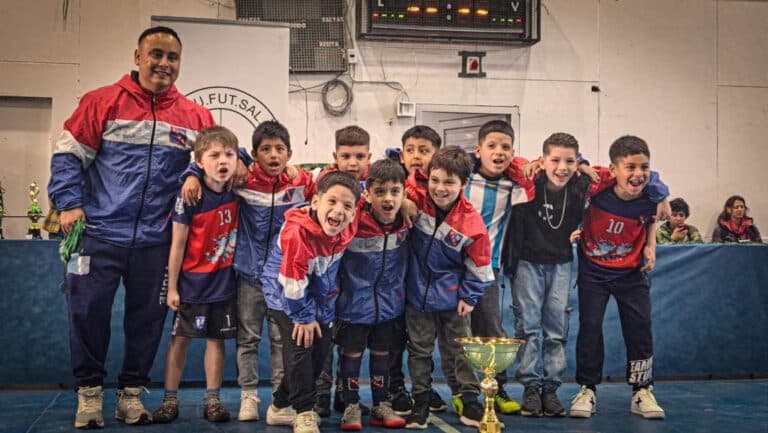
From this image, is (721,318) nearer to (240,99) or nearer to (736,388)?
(736,388)

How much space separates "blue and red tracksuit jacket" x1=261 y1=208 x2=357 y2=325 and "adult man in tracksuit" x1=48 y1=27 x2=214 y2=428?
2.02 feet

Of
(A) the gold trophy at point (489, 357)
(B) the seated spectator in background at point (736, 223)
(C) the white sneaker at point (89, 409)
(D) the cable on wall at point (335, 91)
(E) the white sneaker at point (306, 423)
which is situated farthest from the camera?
(B) the seated spectator in background at point (736, 223)

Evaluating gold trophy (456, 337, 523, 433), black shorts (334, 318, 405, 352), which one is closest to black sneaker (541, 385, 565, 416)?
gold trophy (456, 337, 523, 433)

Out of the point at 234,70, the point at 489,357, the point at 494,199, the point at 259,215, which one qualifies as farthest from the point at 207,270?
the point at 234,70

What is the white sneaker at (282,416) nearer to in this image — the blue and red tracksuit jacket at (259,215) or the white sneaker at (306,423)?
the white sneaker at (306,423)

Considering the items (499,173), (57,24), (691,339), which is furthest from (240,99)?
(691,339)

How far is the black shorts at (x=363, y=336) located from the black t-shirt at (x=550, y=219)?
90 centimetres

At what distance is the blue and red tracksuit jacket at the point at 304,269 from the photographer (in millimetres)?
3383

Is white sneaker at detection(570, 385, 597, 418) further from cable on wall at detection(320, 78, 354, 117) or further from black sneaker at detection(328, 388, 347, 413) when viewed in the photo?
cable on wall at detection(320, 78, 354, 117)

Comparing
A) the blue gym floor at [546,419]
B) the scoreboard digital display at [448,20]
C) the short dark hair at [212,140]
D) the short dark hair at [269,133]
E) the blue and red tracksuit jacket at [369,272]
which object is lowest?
the blue gym floor at [546,419]

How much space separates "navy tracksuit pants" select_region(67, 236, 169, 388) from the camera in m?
3.64

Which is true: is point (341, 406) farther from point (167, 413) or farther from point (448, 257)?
point (448, 257)

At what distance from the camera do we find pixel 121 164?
3725mm

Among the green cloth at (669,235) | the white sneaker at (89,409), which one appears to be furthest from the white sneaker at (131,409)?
the green cloth at (669,235)
